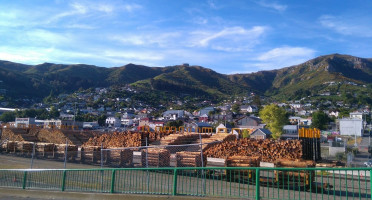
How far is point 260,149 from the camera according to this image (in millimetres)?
18828

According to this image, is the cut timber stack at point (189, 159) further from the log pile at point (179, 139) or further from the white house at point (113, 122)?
the white house at point (113, 122)

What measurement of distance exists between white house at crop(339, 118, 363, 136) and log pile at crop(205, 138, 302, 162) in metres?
45.9

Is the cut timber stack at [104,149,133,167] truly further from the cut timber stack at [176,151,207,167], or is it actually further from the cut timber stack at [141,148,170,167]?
the cut timber stack at [176,151,207,167]

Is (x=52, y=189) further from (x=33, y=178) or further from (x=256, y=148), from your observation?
(x=256, y=148)

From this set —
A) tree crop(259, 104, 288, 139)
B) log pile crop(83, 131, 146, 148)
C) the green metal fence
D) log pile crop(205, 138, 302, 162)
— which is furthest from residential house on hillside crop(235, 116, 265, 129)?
the green metal fence

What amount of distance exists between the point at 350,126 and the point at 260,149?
4806cm

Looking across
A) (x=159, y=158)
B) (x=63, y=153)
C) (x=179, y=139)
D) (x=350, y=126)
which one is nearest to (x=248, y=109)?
(x=350, y=126)

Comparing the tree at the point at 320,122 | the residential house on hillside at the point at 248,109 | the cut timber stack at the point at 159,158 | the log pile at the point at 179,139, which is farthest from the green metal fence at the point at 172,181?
the residential house on hillside at the point at 248,109

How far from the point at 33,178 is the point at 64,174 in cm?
176

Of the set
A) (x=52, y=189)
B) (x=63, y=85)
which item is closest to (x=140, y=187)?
(x=52, y=189)

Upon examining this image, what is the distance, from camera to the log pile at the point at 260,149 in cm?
1830

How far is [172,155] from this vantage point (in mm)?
16078

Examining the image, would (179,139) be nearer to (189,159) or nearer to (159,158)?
(159,158)

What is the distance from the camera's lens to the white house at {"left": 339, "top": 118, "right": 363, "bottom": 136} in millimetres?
56500
